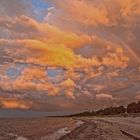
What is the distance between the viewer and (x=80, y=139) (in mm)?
47062

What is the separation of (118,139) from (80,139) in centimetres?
560

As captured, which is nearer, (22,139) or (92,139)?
(92,139)

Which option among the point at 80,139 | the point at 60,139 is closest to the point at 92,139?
the point at 80,139

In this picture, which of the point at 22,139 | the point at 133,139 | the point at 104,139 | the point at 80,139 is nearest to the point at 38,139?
the point at 22,139

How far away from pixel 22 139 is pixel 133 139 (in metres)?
18.5

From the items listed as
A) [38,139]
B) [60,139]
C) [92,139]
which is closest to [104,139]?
[92,139]

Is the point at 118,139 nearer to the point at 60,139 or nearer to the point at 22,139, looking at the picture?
the point at 60,139

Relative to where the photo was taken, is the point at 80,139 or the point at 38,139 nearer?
the point at 80,139

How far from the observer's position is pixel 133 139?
44344mm

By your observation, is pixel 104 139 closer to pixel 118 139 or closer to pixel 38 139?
pixel 118 139

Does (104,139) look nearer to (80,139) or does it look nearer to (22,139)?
(80,139)

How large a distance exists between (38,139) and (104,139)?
1101 cm

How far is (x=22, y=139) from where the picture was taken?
52094 millimetres

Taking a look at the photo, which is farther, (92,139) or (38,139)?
(38,139)
